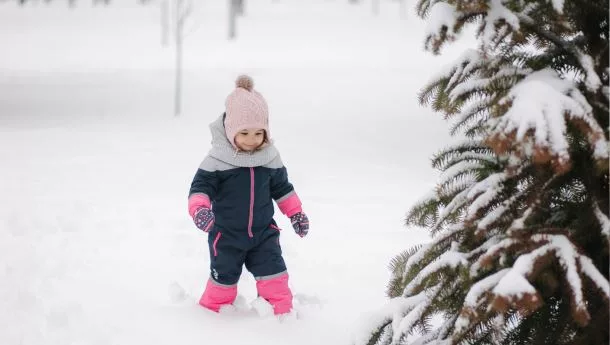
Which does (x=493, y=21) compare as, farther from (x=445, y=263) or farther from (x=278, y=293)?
(x=278, y=293)

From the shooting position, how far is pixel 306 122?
1287 centimetres

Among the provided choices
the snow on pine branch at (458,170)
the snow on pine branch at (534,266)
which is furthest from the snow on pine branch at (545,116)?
the snow on pine branch at (458,170)

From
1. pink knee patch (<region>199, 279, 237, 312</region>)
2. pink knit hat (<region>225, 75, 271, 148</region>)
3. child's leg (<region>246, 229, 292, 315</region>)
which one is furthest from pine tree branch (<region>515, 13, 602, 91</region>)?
pink knee patch (<region>199, 279, 237, 312</region>)

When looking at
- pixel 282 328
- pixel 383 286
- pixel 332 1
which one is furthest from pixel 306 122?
pixel 332 1

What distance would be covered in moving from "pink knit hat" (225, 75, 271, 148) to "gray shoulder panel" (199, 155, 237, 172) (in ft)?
0.43

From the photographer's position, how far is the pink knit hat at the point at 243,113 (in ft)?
12.8

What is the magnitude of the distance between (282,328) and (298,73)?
15.6 m

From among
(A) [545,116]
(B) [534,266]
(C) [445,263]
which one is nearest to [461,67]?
(A) [545,116]

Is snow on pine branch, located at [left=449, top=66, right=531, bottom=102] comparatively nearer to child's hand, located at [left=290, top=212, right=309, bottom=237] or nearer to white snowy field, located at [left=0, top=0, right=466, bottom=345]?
white snowy field, located at [left=0, top=0, right=466, bottom=345]

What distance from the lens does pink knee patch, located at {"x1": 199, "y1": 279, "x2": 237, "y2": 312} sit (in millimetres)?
4160

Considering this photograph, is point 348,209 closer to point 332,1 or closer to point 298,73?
point 298,73

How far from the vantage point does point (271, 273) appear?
13.7 ft

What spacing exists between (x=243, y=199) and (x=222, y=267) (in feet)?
1.48

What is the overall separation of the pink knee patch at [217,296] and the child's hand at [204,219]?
1.89ft
